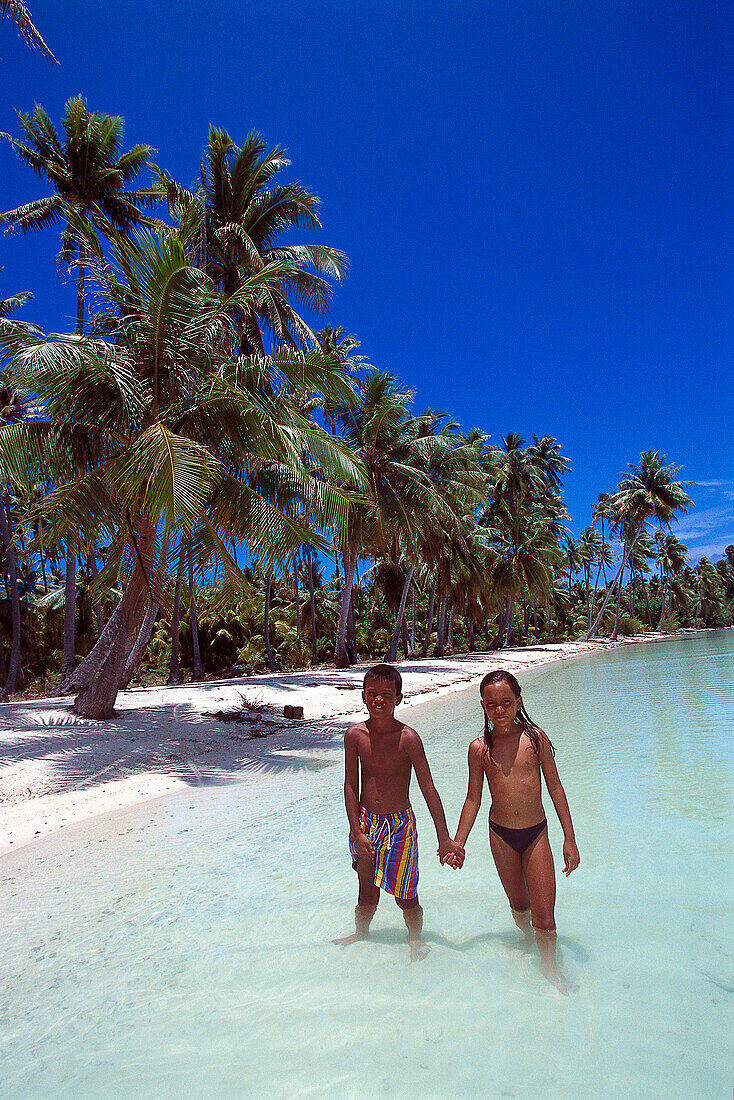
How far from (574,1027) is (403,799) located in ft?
3.65

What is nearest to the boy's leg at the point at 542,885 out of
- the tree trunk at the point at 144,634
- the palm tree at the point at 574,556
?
the tree trunk at the point at 144,634

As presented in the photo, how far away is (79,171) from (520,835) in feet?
65.1

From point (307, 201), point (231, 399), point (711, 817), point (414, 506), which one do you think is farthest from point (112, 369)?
point (414, 506)

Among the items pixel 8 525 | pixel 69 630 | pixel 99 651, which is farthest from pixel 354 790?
pixel 8 525

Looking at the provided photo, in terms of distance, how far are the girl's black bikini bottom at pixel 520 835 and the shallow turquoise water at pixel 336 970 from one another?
644 millimetres

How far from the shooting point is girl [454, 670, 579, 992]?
2.92 m

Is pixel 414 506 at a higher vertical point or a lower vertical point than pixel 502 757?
higher

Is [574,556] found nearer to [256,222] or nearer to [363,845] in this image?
[256,222]

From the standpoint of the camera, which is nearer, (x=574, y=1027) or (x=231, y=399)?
(x=574, y=1027)

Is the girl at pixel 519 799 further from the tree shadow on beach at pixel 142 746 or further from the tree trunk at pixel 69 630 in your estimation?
the tree trunk at pixel 69 630

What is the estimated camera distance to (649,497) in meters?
47.6

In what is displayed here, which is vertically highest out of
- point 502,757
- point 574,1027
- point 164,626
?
point 164,626

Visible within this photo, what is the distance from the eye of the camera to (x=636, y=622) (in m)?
60.7

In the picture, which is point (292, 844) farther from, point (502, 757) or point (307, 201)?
point (307, 201)
